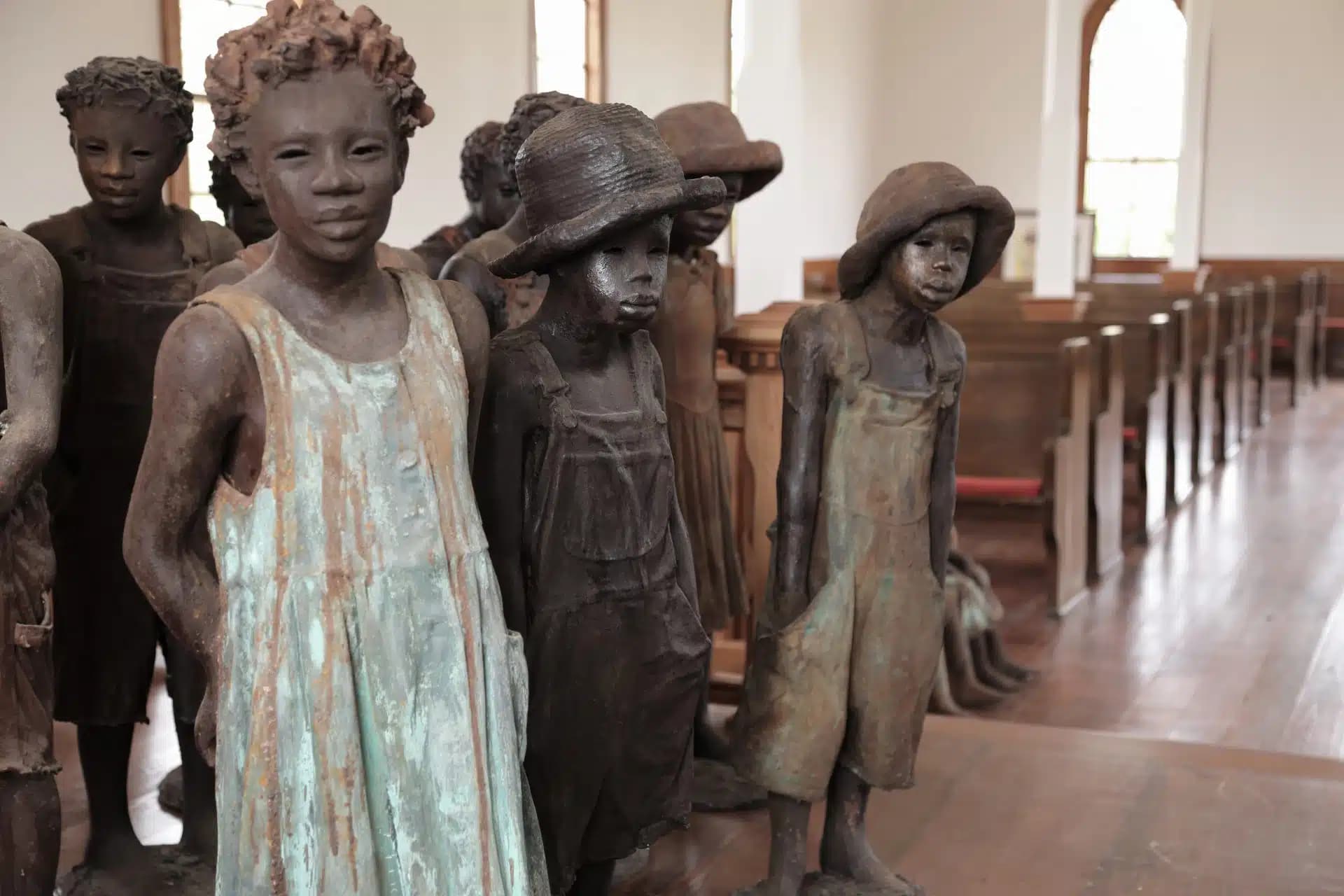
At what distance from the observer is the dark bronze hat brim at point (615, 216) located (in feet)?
6.49

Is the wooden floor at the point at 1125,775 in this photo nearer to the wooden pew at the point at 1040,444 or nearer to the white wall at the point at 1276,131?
the wooden pew at the point at 1040,444

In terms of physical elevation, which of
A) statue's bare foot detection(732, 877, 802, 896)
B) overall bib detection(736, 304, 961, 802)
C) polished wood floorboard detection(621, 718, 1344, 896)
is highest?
overall bib detection(736, 304, 961, 802)

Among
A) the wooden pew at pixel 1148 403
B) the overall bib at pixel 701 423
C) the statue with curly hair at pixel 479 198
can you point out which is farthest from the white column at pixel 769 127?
the wooden pew at pixel 1148 403

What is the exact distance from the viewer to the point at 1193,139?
1597cm

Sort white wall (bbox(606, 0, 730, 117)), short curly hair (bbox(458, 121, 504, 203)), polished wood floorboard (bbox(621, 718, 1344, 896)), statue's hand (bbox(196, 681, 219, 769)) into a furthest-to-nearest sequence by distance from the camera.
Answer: white wall (bbox(606, 0, 730, 117))
short curly hair (bbox(458, 121, 504, 203))
polished wood floorboard (bbox(621, 718, 1344, 896))
statue's hand (bbox(196, 681, 219, 769))

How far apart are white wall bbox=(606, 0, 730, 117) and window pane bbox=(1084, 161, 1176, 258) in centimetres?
784

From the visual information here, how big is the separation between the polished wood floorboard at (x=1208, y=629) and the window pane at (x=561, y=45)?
3.51 m

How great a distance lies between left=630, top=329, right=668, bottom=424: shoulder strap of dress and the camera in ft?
7.30

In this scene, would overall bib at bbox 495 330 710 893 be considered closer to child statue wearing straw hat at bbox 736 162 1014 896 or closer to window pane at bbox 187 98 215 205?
child statue wearing straw hat at bbox 736 162 1014 896

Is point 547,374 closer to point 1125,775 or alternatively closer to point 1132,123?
point 1125,775

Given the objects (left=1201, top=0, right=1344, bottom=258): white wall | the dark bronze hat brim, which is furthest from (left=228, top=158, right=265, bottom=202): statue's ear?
(left=1201, top=0, right=1344, bottom=258): white wall

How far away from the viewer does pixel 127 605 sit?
2.81 m

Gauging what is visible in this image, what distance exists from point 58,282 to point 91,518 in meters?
0.73

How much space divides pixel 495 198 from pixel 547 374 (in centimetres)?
159
